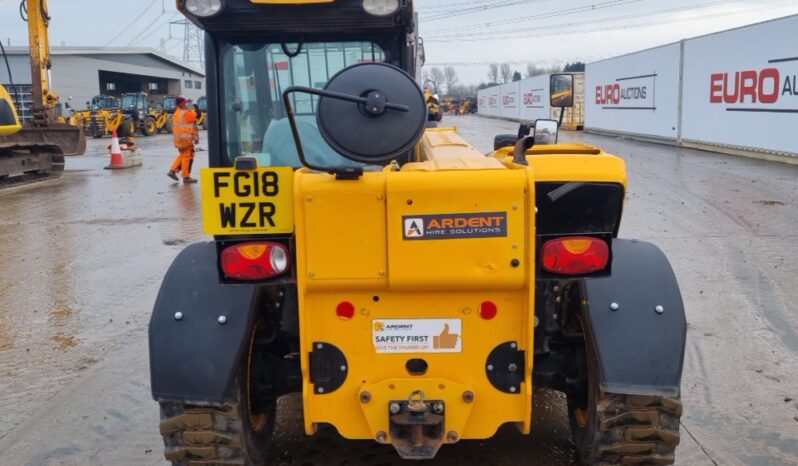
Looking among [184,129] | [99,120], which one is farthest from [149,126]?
[184,129]

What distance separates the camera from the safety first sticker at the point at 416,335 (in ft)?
9.38

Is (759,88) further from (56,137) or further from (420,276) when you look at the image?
(420,276)

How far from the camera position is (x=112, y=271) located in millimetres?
7777

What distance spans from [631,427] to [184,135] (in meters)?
13.2

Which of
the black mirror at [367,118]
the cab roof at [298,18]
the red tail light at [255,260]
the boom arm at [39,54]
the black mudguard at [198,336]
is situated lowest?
the black mudguard at [198,336]

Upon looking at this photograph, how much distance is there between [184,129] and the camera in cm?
1491

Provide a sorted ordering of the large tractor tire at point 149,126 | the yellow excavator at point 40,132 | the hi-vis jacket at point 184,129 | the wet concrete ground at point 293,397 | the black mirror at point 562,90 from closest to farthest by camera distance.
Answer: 1. the wet concrete ground at point 293,397
2. the black mirror at point 562,90
3. the hi-vis jacket at point 184,129
4. the yellow excavator at point 40,132
5. the large tractor tire at point 149,126

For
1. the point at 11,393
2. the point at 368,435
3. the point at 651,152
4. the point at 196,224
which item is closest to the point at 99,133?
the point at 651,152

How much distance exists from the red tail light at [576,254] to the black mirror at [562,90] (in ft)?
8.76

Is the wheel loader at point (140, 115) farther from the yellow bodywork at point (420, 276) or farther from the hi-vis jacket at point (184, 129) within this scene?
the yellow bodywork at point (420, 276)

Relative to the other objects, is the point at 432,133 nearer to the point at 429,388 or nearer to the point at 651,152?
the point at 429,388

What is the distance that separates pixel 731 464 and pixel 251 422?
2244 millimetres

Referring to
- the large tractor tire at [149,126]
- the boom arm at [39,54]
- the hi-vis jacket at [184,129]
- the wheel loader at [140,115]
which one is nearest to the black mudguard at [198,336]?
the hi-vis jacket at [184,129]

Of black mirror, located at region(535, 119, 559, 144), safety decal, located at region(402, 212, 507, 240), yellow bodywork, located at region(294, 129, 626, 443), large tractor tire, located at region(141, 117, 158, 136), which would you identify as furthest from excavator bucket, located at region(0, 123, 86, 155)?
large tractor tire, located at region(141, 117, 158, 136)
